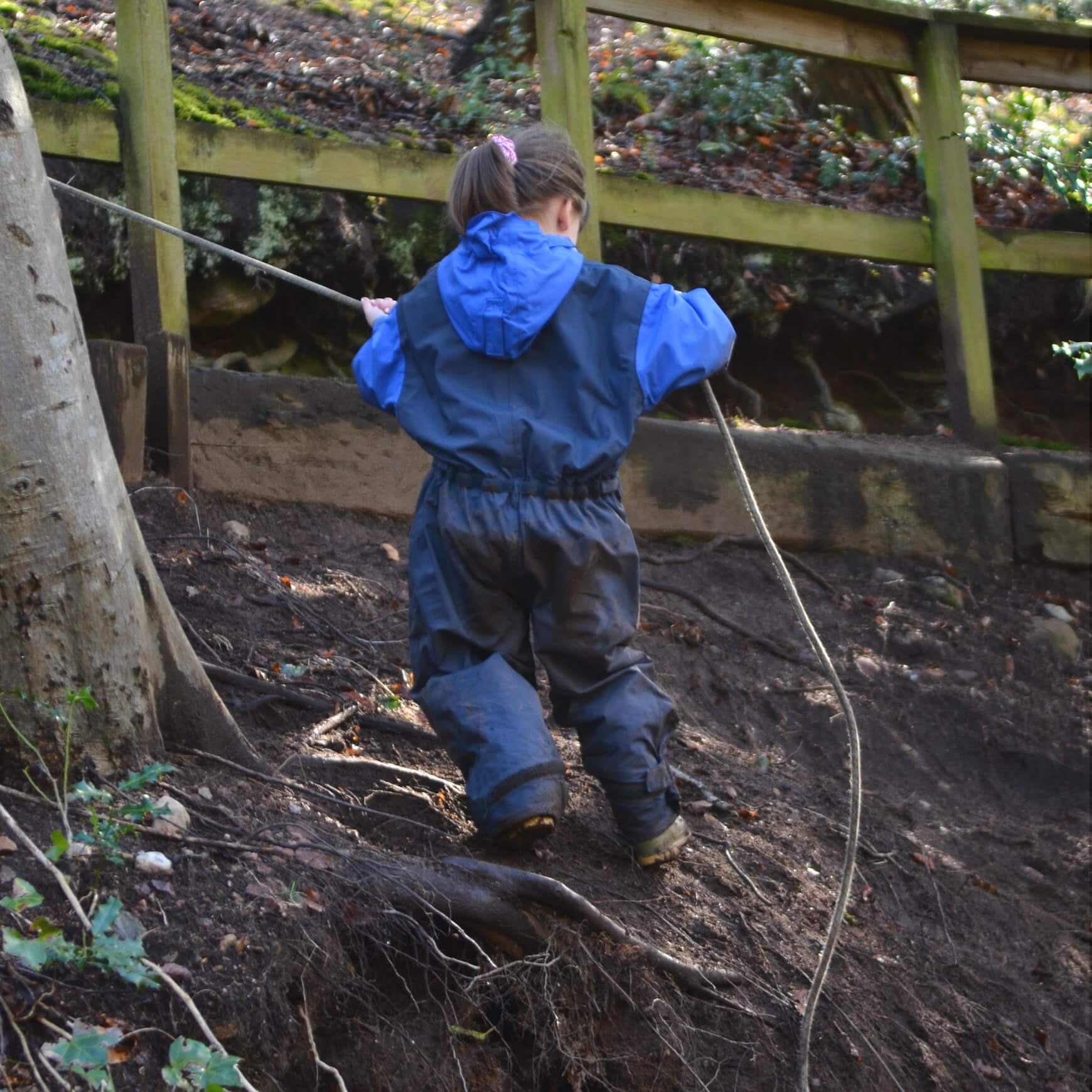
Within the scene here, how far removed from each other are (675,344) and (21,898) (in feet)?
5.31

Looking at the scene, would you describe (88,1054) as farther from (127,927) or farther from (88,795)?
(88,795)

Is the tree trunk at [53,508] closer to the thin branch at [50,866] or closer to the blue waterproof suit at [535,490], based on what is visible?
the thin branch at [50,866]

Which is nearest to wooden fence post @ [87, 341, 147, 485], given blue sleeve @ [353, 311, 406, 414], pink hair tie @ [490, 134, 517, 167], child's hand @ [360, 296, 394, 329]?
child's hand @ [360, 296, 394, 329]

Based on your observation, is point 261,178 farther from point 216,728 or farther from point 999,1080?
point 999,1080

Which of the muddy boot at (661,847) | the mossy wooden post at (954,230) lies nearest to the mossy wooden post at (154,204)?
the muddy boot at (661,847)

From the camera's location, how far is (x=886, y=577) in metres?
5.02

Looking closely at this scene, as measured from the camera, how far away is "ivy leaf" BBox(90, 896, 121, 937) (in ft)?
5.91

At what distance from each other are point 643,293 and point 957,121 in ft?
11.3

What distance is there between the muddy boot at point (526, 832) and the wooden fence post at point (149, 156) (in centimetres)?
243

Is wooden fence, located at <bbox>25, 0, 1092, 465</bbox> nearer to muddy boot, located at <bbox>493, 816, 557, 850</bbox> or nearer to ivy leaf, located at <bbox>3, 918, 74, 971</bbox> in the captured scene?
muddy boot, located at <bbox>493, 816, 557, 850</bbox>

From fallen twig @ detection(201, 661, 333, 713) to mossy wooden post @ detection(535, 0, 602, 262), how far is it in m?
2.29

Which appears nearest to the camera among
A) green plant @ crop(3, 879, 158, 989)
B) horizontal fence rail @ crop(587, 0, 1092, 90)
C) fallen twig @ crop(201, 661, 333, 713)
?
green plant @ crop(3, 879, 158, 989)

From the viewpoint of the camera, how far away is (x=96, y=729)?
2.34m

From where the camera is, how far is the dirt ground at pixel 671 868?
6.93 ft
